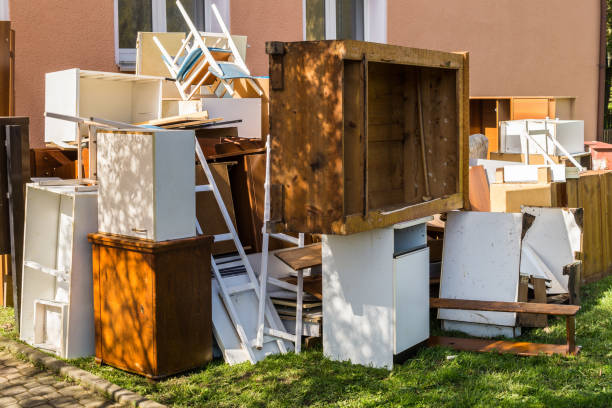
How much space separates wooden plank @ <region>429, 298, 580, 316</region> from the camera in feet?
17.2

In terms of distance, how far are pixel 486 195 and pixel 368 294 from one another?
2140mm

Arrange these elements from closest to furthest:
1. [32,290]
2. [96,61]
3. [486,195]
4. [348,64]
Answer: [348,64]
[32,290]
[486,195]
[96,61]

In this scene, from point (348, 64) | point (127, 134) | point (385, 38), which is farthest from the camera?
point (385, 38)

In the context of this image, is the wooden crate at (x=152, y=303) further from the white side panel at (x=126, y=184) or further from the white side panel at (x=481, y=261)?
the white side panel at (x=481, y=261)

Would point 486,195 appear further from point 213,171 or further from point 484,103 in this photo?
point 484,103

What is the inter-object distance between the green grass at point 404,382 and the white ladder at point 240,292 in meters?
0.16

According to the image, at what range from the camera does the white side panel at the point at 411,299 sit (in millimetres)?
5023

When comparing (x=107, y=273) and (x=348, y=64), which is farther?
(x=107, y=273)

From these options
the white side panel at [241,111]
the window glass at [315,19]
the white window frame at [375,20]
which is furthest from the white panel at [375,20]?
the white side panel at [241,111]

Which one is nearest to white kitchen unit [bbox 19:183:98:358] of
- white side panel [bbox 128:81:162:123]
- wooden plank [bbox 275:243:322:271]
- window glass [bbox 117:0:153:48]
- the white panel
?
wooden plank [bbox 275:243:322:271]

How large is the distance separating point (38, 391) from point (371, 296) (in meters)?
2.20

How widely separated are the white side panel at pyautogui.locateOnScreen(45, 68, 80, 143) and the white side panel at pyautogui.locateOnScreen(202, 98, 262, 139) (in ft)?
3.70

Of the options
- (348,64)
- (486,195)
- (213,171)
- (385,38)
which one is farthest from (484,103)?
(348,64)

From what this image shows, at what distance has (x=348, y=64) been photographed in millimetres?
4652
